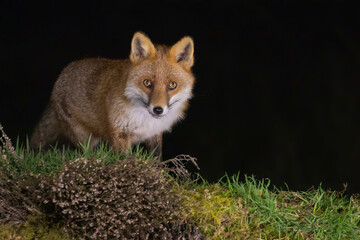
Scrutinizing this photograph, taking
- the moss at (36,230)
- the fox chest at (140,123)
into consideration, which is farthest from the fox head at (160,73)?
the moss at (36,230)

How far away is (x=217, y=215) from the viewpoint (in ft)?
11.8

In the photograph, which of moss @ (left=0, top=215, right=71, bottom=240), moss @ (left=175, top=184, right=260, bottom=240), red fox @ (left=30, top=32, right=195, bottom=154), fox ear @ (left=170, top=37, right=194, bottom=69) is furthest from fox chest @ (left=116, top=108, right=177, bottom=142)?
moss @ (left=0, top=215, right=71, bottom=240)

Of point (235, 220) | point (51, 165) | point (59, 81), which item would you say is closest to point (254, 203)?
point (235, 220)

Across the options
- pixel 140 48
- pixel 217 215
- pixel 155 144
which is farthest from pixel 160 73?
pixel 217 215

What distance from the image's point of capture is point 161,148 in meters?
5.10

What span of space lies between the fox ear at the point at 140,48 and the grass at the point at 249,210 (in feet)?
3.23

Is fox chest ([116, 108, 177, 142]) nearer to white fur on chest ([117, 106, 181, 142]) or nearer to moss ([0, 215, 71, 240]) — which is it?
white fur on chest ([117, 106, 181, 142])

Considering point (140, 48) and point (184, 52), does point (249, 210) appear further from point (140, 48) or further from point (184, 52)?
point (140, 48)

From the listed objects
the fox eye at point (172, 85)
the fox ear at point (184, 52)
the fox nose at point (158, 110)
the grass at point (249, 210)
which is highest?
the fox ear at point (184, 52)

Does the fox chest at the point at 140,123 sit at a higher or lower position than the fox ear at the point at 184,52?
lower

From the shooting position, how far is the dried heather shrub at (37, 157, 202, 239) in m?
3.14

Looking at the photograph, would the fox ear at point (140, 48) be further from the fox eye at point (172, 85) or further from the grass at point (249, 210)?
the grass at point (249, 210)

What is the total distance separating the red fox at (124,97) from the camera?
Result: 4355 millimetres

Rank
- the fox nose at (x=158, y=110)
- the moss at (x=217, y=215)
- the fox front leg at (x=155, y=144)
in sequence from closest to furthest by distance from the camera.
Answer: the moss at (x=217, y=215) < the fox nose at (x=158, y=110) < the fox front leg at (x=155, y=144)
